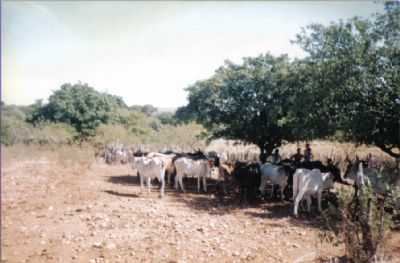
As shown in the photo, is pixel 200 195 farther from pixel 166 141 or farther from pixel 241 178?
pixel 166 141

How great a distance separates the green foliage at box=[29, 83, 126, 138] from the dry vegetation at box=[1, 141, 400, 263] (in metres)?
16.6

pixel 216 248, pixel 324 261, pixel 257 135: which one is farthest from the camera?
pixel 257 135

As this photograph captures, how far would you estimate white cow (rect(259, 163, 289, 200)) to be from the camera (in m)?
11.0

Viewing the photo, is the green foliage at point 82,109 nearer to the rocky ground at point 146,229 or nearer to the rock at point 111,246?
the rocky ground at point 146,229

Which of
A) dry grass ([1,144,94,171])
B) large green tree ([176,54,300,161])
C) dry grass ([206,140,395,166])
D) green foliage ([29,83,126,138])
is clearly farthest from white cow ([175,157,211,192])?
green foliage ([29,83,126,138])

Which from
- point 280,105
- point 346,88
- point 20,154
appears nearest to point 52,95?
point 20,154

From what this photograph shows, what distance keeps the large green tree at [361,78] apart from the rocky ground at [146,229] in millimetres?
3060

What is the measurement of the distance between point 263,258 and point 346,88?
559 cm

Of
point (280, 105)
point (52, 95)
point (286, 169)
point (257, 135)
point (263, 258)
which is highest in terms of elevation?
point (52, 95)

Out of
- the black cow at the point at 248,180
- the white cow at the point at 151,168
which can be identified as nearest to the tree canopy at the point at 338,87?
the black cow at the point at 248,180

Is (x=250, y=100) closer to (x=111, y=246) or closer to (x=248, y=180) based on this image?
(x=248, y=180)

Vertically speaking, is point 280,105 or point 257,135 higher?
point 280,105

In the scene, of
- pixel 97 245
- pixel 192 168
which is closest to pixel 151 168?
pixel 192 168

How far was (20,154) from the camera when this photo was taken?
18094 mm
